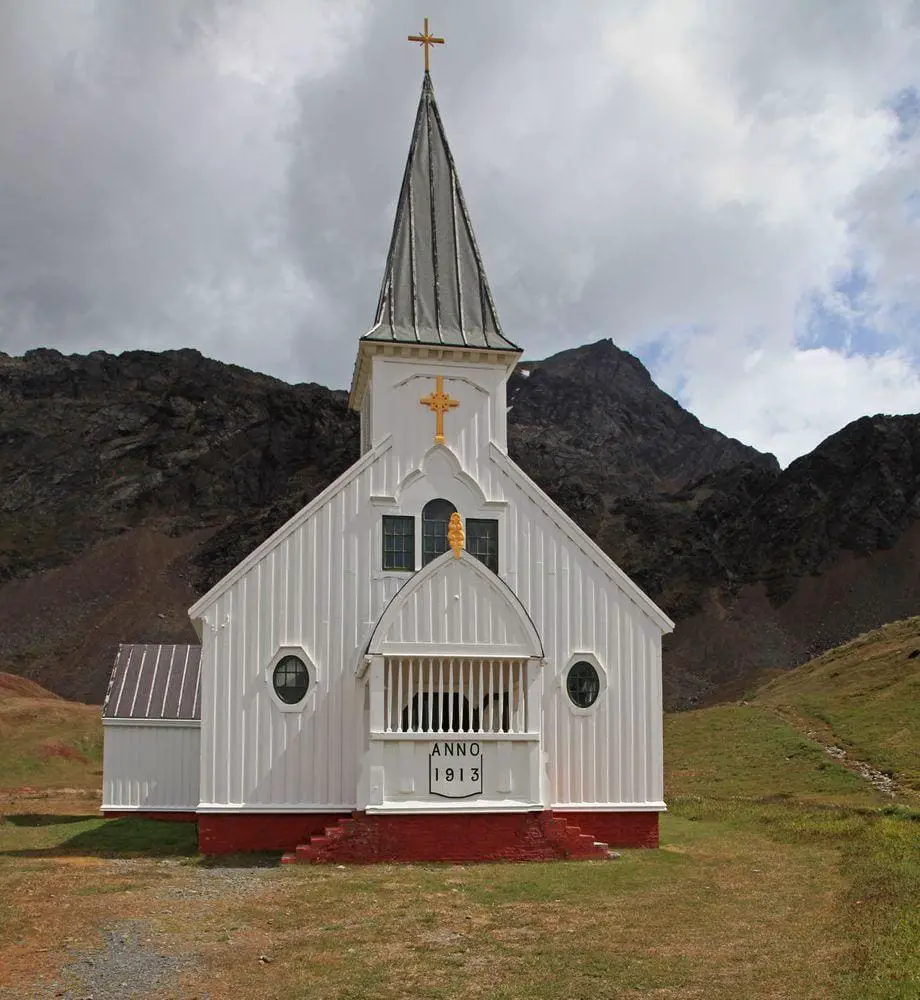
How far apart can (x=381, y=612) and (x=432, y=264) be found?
8.05 meters

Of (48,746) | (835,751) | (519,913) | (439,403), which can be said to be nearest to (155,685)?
(439,403)

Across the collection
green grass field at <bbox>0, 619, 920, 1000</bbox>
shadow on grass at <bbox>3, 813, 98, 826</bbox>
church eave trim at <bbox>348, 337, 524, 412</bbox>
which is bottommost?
shadow on grass at <bbox>3, 813, 98, 826</bbox>

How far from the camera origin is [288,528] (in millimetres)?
22234

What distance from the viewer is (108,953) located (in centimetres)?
1245

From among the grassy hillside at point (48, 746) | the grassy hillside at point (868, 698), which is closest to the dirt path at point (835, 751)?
the grassy hillside at point (868, 698)

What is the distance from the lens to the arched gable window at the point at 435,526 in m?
23.1

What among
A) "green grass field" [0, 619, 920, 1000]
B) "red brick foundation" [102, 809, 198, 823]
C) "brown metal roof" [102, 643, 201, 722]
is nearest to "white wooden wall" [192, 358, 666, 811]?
"green grass field" [0, 619, 920, 1000]

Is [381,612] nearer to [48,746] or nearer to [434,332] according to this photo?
[434,332]

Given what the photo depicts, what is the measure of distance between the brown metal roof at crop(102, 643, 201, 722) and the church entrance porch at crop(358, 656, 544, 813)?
10.6 metres

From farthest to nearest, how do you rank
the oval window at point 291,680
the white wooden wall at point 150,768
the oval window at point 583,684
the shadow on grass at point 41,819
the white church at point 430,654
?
1. the white wooden wall at point 150,768
2. the shadow on grass at point 41,819
3. the oval window at point 583,684
4. the oval window at point 291,680
5. the white church at point 430,654

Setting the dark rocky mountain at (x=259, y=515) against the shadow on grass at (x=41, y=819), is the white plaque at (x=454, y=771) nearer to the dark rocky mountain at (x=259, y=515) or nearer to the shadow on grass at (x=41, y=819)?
the shadow on grass at (x=41, y=819)

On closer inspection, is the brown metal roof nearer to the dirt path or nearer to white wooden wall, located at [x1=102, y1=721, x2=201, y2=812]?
white wooden wall, located at [x1=102, y1=721, x2=201, y2=812]

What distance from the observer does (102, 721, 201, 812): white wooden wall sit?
2945 centimetres

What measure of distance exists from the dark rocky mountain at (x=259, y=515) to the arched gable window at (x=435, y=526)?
73.7 m
